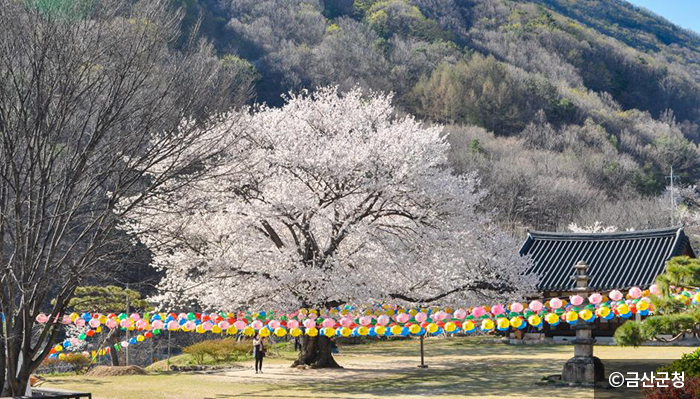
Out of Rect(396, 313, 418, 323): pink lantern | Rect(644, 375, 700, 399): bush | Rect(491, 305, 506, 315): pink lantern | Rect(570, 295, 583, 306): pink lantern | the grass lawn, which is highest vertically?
Rect(570, 295, 583, 306): pink lantern

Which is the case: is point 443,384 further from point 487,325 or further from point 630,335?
point 630,335

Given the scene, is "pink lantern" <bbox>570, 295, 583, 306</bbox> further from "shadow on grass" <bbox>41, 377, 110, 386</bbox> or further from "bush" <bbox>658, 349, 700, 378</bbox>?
"shadow on grass" <bbox>41, 377, 110, 386</bbox>

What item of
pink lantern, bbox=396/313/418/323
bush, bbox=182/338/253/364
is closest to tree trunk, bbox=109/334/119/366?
bush, bbox=182/338/253/364

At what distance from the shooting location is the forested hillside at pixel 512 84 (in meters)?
62.5

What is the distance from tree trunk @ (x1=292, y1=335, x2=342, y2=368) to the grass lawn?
70 centimetres

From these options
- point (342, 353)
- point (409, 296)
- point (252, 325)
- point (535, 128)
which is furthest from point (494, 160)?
point (252, 325)

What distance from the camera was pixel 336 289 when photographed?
67.4 feet

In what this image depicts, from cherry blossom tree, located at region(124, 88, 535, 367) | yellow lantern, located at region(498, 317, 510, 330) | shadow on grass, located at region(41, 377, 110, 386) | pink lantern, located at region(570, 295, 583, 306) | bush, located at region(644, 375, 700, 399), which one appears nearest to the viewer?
bush, located at region(644, 375, 700, 399)

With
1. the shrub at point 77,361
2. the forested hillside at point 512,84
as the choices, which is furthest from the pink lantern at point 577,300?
the forested hillside at point 512,84

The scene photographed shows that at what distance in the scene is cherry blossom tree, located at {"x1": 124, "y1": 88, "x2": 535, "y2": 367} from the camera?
21.5 metres

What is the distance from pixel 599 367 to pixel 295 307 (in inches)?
332

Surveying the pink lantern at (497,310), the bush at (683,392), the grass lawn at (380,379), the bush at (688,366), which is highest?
the pink lantern at (497,310)

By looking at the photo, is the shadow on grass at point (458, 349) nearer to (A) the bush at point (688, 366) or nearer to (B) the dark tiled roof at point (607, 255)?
(B) the dark tiled roof at point (607, 255)

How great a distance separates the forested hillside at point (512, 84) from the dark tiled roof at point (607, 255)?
60.0 feet
